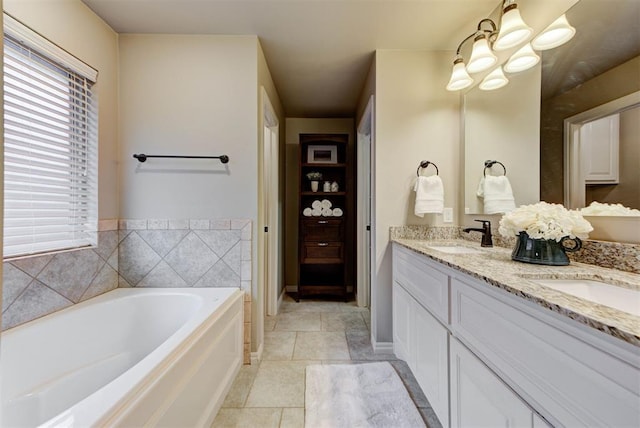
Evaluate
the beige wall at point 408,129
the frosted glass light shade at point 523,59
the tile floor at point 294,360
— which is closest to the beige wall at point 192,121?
the beige wall at point 408,129

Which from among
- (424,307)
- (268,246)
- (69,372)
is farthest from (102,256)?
(424,307)

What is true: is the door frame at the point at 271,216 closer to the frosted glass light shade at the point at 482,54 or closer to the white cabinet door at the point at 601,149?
the frosted glass light shade at the point at 482,54

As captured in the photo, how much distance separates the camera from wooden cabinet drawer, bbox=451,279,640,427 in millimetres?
578

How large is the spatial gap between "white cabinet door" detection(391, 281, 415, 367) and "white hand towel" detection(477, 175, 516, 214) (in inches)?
32.6

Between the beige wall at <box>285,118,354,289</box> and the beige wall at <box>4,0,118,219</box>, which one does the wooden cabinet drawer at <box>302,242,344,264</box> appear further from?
the beige wall at <box>4,0,118,219</box>

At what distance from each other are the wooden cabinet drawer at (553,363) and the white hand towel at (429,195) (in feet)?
3.30

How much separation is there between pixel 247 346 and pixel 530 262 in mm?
1801

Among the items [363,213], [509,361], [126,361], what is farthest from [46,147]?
[363,213]

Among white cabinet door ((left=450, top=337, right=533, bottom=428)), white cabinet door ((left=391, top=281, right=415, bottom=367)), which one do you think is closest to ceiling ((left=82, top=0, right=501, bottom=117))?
white cabinet door ((left=391, top=281, right=415, bottom=367))

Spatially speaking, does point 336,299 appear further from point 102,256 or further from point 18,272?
point 18,272

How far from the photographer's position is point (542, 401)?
0.76 m

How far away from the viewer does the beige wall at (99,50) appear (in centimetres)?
151

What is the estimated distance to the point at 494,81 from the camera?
1.85 metres

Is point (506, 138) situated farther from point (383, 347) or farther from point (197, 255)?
point (197, 255)
